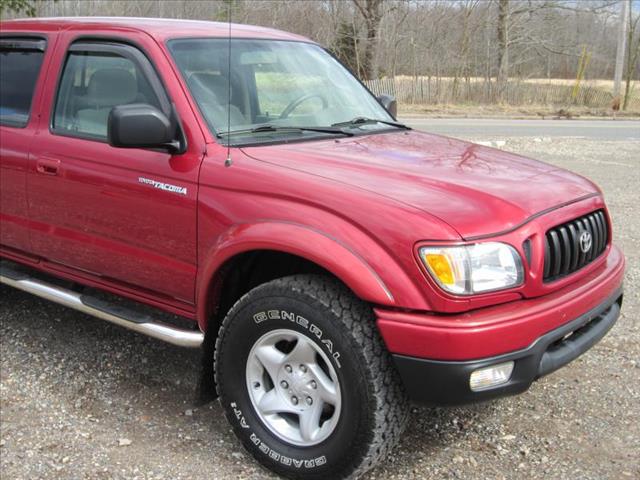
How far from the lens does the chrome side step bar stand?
11.3 feet

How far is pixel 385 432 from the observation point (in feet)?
9.35

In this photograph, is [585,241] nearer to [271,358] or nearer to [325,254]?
[325,254]

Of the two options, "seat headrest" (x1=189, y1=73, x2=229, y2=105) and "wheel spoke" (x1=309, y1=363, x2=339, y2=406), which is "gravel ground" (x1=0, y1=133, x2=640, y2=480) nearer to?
"wheel spoke" (x1=309, y1=363, x2=339, y2=406)

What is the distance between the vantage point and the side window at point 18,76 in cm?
425

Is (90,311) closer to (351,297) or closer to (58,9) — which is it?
(351,297)

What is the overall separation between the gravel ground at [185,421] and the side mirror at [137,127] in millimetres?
1401

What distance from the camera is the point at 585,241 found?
10.4 feet

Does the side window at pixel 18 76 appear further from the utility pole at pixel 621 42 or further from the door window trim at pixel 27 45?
the utility pole at pixel 621 42

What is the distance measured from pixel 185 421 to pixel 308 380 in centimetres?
96

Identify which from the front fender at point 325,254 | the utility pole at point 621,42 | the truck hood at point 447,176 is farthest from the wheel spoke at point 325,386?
the utility pole at point 621,42

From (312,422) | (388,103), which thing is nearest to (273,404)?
(312,422)

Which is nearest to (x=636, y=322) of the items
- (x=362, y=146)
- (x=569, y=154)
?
(x=362, y=146)

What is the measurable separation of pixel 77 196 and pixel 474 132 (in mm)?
16620

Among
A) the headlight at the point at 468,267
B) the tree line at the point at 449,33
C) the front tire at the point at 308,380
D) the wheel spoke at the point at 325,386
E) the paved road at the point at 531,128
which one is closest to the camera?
the headlight at the point at 468,267
